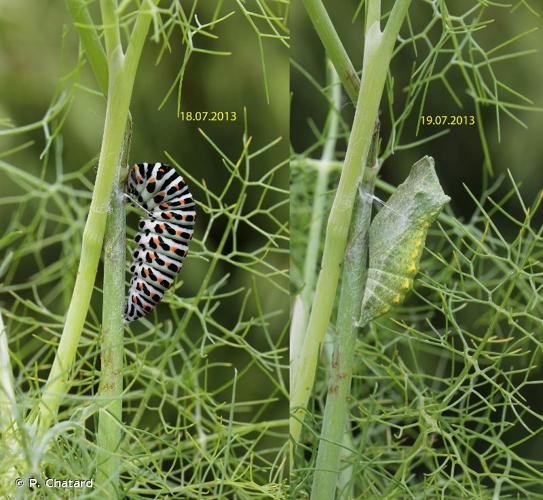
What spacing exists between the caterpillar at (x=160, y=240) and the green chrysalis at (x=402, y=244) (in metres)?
0.23

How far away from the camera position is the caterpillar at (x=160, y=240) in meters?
1.03

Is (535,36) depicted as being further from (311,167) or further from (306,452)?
(306,452)

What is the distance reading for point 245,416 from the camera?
118cm

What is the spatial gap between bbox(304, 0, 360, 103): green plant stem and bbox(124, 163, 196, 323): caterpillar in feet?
0.75

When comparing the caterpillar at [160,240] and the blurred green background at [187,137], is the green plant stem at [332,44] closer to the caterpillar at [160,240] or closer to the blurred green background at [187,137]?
the blurred green background at [187,137]

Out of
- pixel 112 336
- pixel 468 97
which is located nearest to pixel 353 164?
pixel 468 97

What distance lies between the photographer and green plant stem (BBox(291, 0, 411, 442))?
967 mm

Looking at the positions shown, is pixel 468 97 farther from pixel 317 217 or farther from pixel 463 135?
pixel 317 217

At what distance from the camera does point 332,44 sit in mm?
980

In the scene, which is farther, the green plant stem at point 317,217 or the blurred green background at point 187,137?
the green plant stem at point 317,217

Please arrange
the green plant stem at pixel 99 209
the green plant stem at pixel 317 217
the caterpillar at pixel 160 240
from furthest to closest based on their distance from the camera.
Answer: the green plant stem at pixel 317 217
the caterpillar at pixel 160 240
the green plant stem at pixel 99 209

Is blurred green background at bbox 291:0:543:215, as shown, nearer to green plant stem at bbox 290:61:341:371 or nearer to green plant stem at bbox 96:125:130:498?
green plant stem at bbox 290:61:341:371

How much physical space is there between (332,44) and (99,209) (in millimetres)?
320

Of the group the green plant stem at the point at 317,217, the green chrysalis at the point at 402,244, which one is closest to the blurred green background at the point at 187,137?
the green plant stem at the point at 317,217
